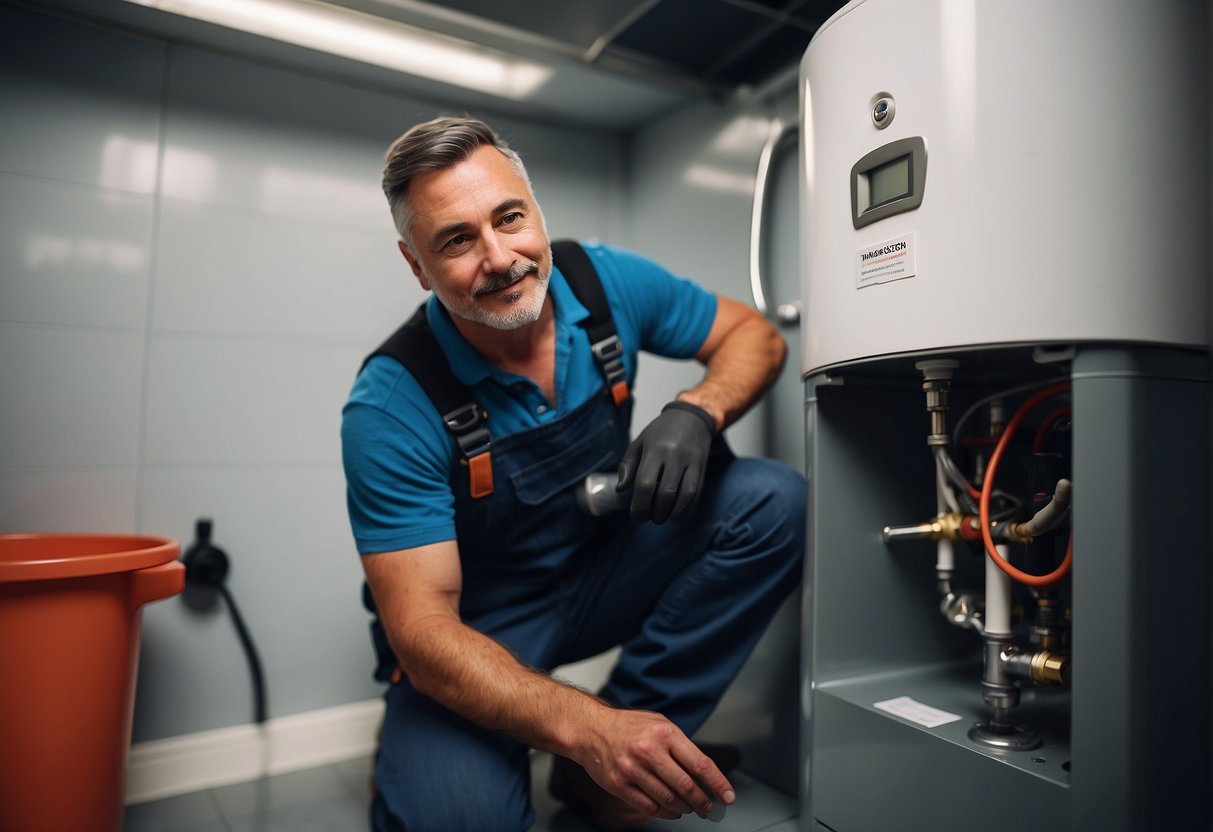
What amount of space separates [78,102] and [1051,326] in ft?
4.59

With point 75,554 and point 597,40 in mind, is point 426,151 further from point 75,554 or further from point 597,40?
point 75,554

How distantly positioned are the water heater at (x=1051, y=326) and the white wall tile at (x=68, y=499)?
110cm

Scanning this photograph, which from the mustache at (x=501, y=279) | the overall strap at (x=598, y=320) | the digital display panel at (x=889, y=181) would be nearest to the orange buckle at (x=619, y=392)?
the overall strap at (x=598, y=320)

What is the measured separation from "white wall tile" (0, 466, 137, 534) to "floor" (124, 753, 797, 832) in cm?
43

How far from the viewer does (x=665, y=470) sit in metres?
0.95

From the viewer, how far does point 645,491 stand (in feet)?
3.06

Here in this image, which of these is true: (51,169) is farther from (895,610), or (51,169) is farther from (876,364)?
(895,610)

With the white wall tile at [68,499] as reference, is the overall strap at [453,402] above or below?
above

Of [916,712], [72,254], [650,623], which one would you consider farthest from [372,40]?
[916,712]

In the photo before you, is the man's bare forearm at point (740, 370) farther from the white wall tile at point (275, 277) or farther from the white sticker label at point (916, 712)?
the white wall tile at point (275, 277)

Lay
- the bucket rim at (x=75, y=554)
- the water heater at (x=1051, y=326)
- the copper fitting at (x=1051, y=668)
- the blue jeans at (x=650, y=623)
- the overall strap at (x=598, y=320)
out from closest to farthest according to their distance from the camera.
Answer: the water heater at (x=1051, y=326) → the copper fitting at (x=1051, y=668) → the bucket rim at (x=75, y=554) → the blue jeans at (x=650, y=623) → the overall strap at (x=598, y=320)

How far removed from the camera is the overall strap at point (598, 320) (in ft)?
3.74

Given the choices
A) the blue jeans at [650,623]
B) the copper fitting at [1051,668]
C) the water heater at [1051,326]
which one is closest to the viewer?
the water heater at [1051,326]

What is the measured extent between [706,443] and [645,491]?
12 centimetres
